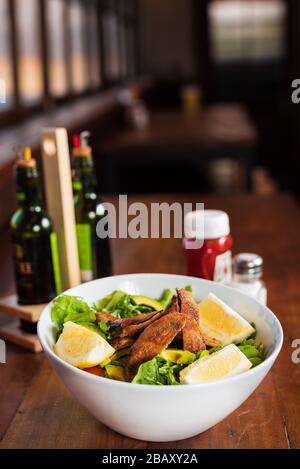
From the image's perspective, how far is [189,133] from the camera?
14.0ft

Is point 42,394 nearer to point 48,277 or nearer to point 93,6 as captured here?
point 48,277

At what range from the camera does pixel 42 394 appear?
3.22ft

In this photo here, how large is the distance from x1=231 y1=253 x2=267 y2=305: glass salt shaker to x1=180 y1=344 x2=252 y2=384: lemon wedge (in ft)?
1.28

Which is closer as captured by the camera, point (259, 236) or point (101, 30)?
point (259, 236)

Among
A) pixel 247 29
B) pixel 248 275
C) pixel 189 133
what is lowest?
pixel 189 133

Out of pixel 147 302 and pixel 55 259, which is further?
pixel 55 259

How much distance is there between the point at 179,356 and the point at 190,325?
0.05 m

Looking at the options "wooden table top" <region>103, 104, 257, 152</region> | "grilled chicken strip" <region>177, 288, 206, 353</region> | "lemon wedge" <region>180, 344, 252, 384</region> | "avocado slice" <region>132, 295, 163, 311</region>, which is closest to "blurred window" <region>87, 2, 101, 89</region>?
"wooden table top" <region>103, 104, 257, 152</region>

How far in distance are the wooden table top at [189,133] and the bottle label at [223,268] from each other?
2.71 metres

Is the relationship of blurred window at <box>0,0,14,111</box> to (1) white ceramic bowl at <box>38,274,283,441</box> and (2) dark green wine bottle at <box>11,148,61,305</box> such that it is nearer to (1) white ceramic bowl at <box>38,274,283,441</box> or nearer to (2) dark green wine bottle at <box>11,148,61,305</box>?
(2) dark green wine bottle at <box>11,148,61,305</box>

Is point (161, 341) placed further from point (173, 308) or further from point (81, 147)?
point (81, 147)

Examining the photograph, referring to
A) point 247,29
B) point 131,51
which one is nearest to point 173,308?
point 131,51

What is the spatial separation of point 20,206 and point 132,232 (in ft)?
2.39
